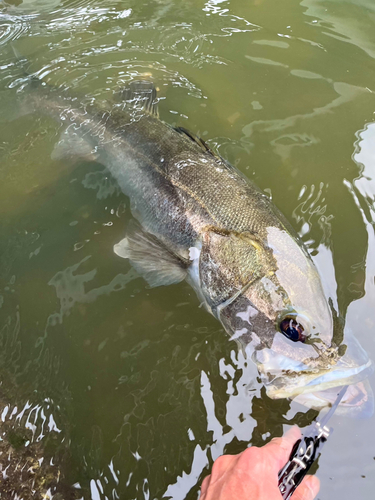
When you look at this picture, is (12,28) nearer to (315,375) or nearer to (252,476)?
(315,375)

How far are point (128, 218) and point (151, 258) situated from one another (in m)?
0.66

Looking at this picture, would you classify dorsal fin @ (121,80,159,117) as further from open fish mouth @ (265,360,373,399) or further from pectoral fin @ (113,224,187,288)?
open fish mouth @ (265,360,373,399)

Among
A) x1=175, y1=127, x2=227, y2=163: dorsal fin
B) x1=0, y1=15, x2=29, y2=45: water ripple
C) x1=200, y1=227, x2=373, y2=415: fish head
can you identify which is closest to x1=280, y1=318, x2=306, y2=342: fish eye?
x1=200, y1=227, x2=373, y2=415: fish head

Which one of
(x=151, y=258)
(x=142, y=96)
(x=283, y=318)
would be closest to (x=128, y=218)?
(x=151, y=258)

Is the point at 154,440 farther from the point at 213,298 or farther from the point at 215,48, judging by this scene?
the point at 215,48

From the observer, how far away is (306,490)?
6.12 feet

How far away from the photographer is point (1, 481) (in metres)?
2.39

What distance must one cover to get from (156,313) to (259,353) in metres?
0.99

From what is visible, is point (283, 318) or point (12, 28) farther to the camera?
point (12, 28)

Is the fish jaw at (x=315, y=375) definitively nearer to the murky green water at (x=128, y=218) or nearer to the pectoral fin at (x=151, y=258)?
the murky green water at (x=128, y=218)

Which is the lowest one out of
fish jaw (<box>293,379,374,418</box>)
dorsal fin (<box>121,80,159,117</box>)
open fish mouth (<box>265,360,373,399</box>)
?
fish jaw (<box>293,379,374,418</box>)

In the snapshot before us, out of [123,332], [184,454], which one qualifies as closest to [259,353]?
[184,454]

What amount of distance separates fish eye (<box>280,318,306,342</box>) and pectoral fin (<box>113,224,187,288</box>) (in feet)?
3.07

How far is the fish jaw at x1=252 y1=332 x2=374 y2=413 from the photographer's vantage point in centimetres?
200
